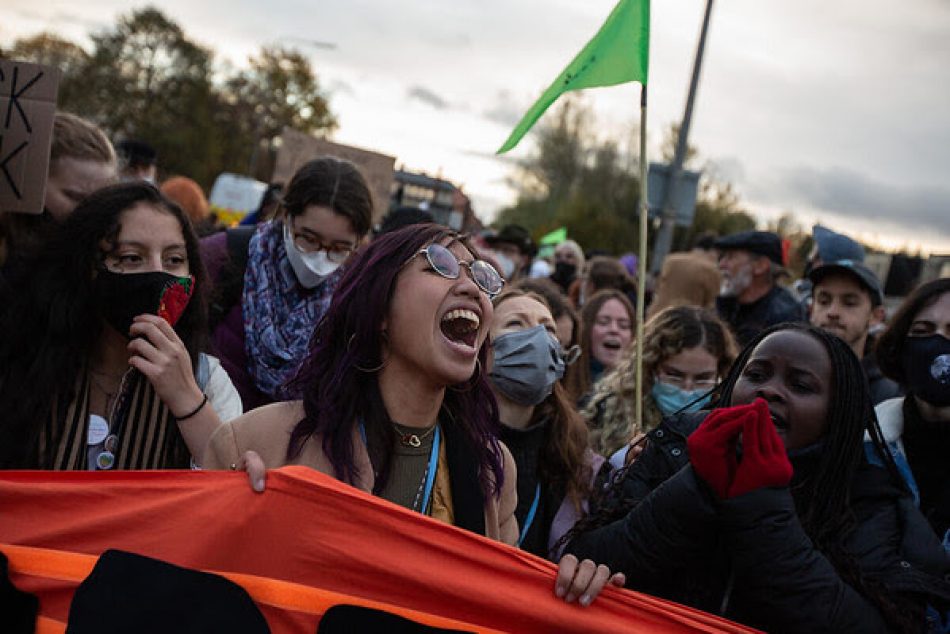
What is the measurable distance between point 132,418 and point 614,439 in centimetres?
206

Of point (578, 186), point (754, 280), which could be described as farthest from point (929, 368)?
point (578, 186)

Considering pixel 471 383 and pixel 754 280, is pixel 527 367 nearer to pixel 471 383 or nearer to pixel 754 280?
pixel 471 383

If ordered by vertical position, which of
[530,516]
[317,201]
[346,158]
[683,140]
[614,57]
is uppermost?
[683,140]

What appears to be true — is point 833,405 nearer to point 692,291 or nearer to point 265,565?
point 265,565

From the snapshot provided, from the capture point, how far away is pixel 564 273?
9867mm

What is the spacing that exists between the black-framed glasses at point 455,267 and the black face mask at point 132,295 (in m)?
0.83

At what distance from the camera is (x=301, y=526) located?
1.98 m

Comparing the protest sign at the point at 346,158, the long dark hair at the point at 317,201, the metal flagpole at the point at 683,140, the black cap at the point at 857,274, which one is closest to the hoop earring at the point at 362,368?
the long dark hair at the point at 317,201

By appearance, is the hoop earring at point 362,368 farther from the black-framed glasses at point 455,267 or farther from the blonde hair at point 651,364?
the blonde hair at point 651,364

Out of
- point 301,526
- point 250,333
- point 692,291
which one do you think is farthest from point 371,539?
point 692,291

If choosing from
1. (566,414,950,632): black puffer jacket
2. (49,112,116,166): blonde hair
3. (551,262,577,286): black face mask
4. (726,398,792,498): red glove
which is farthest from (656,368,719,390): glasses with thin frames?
(551,262,577,286): black face mask

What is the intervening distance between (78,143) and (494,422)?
90.4 inches

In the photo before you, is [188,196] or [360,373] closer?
[360,373]

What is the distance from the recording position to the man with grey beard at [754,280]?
19.1 feet
